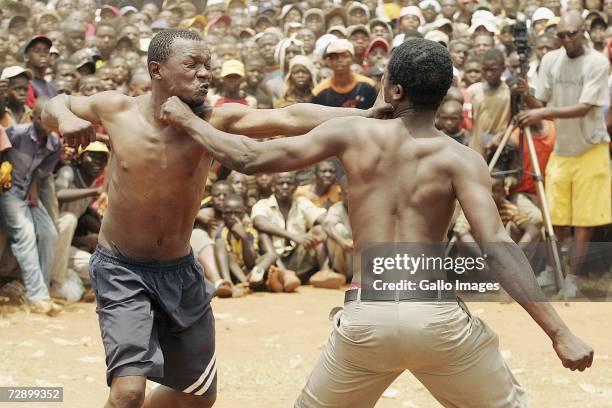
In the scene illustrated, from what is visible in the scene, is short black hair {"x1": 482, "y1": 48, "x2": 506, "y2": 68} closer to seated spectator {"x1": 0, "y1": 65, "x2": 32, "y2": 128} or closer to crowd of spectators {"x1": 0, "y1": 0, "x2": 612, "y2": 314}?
crowd of spectators {"x1": 0, "y1": 0, "x2": 612, "y2": 314}

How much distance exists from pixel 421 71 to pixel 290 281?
610cm

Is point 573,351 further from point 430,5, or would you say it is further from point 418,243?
point 430,5

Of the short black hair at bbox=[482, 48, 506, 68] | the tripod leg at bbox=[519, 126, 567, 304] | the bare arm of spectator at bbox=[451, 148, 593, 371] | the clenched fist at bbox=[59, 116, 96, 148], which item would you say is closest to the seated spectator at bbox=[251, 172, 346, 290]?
the tripod leg at bbox=[519, 126, 567, 304]

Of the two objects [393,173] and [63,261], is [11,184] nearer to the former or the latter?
[63,261]

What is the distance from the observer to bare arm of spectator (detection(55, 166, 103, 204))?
9016mm

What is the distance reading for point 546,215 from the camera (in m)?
9.23

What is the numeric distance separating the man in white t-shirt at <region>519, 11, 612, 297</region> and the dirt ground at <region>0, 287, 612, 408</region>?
34.7 inches

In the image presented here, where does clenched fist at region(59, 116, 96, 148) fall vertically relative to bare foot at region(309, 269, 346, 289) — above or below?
above

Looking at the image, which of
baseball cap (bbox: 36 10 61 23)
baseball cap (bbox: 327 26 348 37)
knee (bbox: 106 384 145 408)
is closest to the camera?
knee (bbox: 106 384 145 408)

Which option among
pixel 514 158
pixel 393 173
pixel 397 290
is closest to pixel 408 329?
pixel 397 290

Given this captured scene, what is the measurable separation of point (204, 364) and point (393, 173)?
1.36 m

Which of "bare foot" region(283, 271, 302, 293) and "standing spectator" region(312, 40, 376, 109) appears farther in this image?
"standing spectator" region(312, 40, 376, 109)

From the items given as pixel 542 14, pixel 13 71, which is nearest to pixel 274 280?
pixel 13 71

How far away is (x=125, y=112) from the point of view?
182 inches
